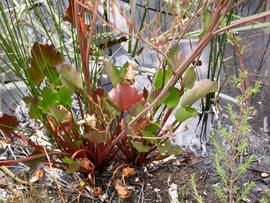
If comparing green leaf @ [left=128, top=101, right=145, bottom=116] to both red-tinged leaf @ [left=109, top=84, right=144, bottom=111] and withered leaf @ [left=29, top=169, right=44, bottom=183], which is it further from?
withered leaf @ [left=29, top=169, right=44, bottom=183]

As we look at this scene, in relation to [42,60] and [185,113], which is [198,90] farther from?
[42,60]

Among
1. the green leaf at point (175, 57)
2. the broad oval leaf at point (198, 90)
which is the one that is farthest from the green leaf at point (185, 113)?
the green leaf at point (175, 57)

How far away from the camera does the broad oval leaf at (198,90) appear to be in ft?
3.76

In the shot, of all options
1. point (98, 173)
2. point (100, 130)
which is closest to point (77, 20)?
point (100, 130)

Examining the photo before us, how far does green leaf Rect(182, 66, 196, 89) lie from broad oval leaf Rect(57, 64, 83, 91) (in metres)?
0.29

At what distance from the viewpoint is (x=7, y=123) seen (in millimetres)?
1245

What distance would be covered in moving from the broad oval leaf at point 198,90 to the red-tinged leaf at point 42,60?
367 millimetres

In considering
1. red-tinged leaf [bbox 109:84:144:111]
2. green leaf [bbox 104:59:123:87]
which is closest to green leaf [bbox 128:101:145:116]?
red-tinged leaf [bbox 109:84:144:111]

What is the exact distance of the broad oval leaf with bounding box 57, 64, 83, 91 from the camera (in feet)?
3.70

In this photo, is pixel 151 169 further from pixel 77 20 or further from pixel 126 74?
pixel 77 20

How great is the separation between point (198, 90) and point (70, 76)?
33 centimetres

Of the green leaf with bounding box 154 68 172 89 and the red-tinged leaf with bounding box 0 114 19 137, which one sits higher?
the green leaf with bounding box 154 68 172 89

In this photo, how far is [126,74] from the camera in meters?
1.24

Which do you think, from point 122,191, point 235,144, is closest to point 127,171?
point 122,191
